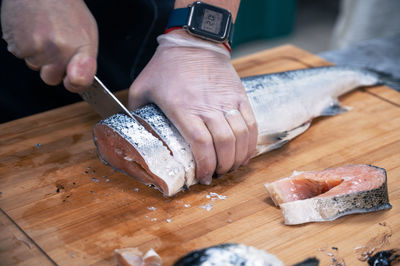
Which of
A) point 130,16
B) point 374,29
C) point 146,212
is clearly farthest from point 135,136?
point 374,29

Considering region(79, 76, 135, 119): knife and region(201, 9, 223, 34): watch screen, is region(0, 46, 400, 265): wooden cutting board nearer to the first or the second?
region(79, 76, 135, 119): knife

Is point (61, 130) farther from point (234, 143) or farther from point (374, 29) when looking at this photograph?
point (374, 29)

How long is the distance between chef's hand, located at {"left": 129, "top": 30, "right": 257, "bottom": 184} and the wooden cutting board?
0.14m

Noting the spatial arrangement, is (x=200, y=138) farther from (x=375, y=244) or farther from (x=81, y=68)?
(x=375, y=244)

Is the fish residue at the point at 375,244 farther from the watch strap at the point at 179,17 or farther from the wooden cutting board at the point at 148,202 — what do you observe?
the watch strap at the point at 179,17

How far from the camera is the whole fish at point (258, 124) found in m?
1.75

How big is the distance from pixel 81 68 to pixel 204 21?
617 millimetres

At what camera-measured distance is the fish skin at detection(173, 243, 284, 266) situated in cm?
128

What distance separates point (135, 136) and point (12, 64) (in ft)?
3.09

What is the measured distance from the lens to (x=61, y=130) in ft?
7.13

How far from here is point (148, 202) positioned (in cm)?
175

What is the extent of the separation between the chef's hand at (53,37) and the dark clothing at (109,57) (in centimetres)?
70

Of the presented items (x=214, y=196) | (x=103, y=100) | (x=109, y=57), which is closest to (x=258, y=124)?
(x=214, y=196)

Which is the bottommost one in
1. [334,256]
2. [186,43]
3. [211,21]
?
[334,256]
